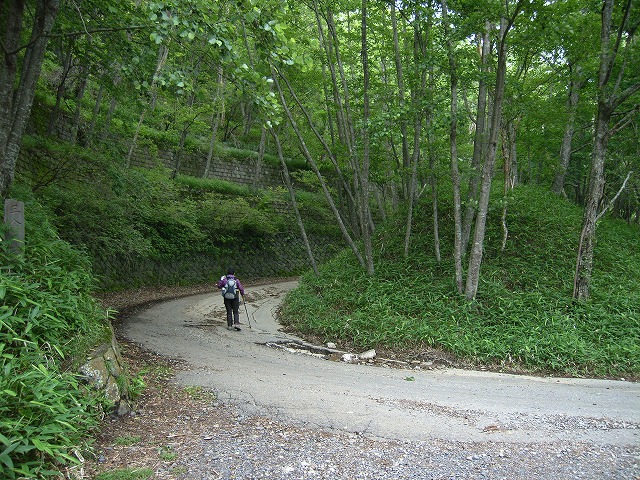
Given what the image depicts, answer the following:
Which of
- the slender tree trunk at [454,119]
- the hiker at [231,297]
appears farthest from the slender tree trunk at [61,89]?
the slender tree trunk at [454,119]

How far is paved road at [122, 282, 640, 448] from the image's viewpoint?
4.16 metres

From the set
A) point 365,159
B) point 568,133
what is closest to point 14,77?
point 365,159

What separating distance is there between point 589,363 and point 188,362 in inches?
258

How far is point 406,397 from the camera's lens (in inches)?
203

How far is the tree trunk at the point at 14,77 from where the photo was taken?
598 cm

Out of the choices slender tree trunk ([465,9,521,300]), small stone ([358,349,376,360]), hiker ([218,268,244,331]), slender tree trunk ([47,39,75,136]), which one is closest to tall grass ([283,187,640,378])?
small stone ([358,349,376,360])

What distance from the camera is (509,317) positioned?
8000 mm

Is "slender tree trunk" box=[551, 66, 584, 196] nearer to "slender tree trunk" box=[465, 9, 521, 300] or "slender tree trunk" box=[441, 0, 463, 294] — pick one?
"slender tree trunk" box=[465, 9, 521, 300]

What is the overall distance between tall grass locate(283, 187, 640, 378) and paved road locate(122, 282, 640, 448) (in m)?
0.67

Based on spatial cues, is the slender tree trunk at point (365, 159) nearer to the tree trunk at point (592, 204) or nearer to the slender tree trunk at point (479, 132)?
the slender tree trunk at point (479, 132)

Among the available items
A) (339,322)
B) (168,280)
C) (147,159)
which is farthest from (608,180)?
(147,159)

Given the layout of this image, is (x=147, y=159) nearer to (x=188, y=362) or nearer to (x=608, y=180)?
(x=188, y=362)

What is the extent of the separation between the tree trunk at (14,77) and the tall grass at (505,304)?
6179 mm

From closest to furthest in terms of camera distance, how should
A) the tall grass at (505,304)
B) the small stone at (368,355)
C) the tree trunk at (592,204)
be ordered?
the tall grass at (505,304) → the small stone at (368,355) → the tree trunk at (592,204)
